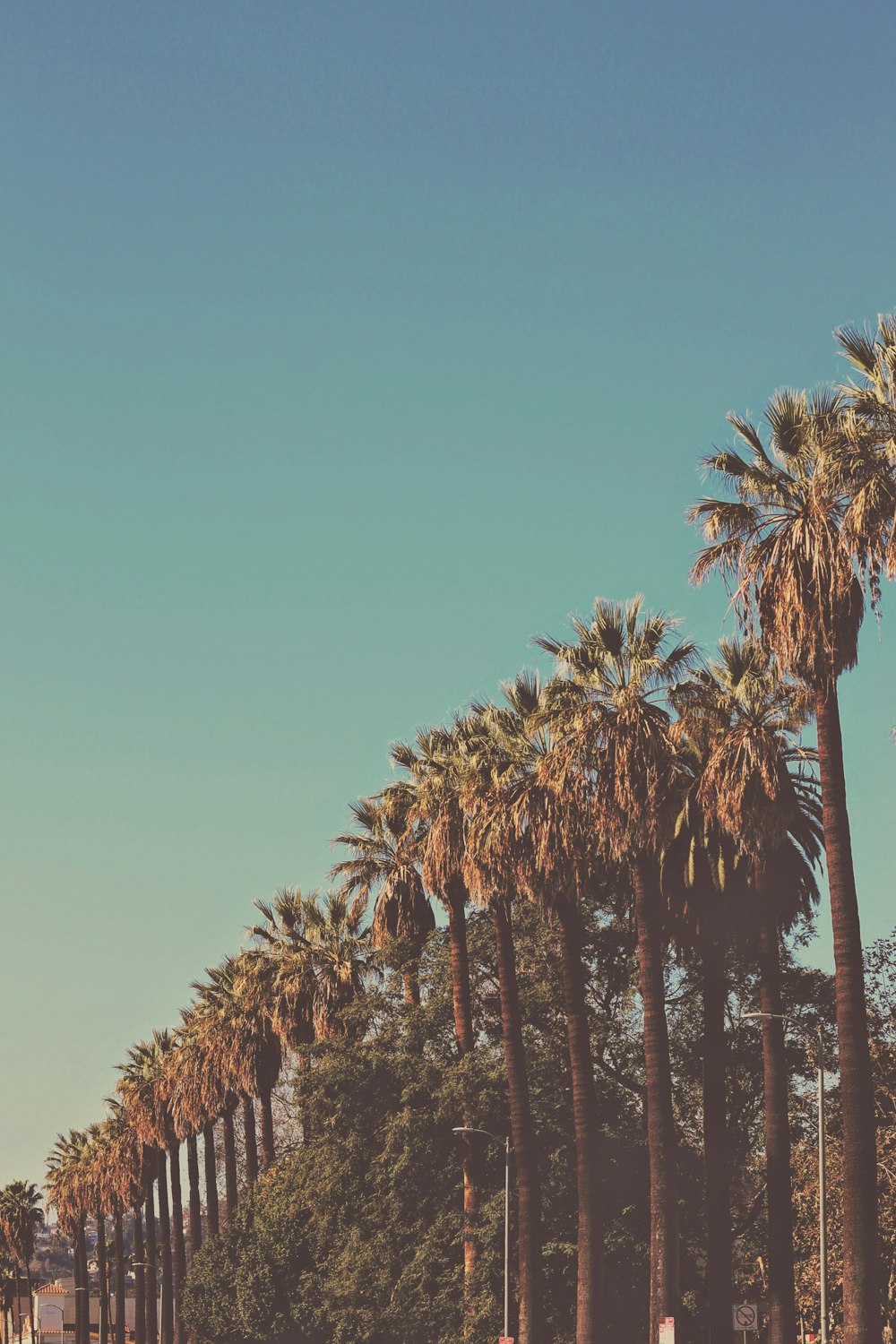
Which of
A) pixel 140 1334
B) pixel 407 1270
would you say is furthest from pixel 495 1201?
pixel 140 1334

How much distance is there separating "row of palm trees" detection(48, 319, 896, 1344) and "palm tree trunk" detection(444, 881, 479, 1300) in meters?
0.09

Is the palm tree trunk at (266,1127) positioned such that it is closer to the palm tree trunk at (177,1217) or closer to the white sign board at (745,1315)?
the palm tree trunk at (177,1217)

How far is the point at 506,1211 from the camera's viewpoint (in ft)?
172

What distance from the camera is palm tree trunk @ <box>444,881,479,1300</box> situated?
176ft

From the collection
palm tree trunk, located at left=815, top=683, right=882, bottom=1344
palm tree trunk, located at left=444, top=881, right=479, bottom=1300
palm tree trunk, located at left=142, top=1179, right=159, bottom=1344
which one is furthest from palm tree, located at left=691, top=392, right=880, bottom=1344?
palm tree trunk, located at left=142, top=1179, right=159, bottom=1344

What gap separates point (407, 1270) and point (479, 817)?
56.8ft

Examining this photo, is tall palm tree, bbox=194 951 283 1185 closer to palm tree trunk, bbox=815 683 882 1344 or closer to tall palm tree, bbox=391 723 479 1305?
tall palm tree, bbox=391 723 479 1305

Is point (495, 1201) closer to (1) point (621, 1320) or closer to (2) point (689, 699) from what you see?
(1) point (621, 1320)

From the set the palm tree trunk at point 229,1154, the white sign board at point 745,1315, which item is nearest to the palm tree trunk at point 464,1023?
the white sign board at point 745,1315

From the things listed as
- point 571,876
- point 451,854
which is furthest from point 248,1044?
point 571,876

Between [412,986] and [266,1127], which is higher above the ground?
[412,986]

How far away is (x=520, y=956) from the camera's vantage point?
63.3m

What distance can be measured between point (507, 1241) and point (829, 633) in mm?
28163

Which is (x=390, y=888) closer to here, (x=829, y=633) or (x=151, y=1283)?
(x=829, y=633)
